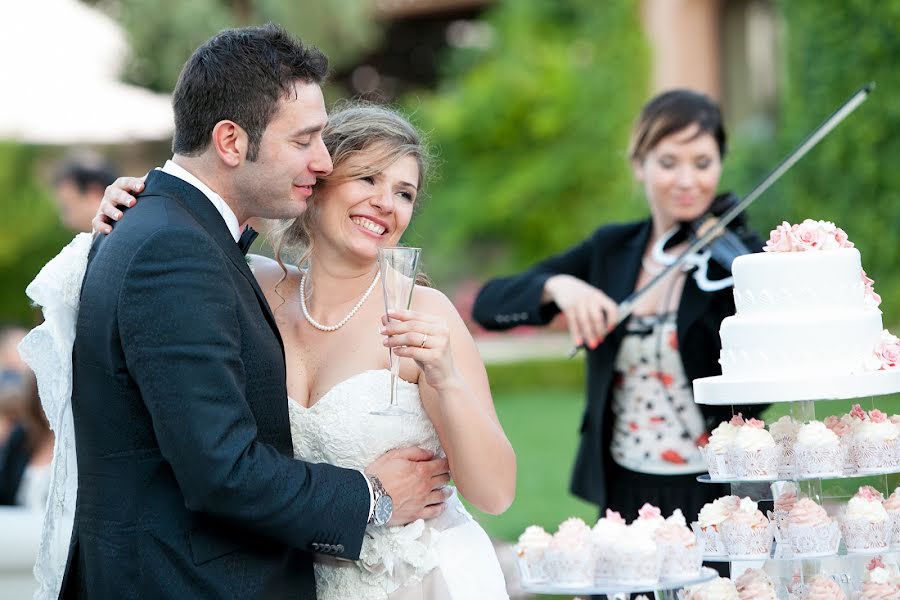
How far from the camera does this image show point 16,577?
5.41 metres

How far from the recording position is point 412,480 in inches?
124

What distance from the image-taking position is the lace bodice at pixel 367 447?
3195 millimetres

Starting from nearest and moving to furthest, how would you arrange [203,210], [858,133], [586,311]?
[203,210] < [586,311] < [858,133]

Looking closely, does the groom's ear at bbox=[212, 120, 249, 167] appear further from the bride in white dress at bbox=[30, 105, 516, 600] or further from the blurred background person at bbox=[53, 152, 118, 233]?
the blurred background person at bbox=[53, 152, 118, 233]

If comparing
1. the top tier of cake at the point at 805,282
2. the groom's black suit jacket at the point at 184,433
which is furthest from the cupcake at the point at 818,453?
the groom's black suit jacket at the point at 184,433

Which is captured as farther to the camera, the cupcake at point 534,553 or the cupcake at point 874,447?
the cupcake at point 874,447

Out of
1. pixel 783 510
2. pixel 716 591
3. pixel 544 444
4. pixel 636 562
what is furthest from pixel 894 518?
pixel 544 444

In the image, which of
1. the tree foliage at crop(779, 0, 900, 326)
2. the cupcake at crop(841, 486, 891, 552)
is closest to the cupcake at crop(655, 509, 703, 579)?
the cupcake at crop(841, 486, 891, 552)

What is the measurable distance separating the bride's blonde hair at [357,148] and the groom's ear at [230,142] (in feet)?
1.66

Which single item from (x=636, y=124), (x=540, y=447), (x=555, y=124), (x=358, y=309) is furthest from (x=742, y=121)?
(x=358, y=309)

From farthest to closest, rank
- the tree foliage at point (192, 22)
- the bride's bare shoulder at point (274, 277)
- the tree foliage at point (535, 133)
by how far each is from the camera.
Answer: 1. the tree foliage at point (192, 22)
2. the tree foliage at point (535, 133)
3. the bride's bare shoulder at point (274, 277)

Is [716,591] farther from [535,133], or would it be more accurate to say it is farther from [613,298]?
[535,133]

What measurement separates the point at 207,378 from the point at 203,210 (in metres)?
0.49

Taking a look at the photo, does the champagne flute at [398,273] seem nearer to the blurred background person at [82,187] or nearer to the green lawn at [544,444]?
the green lawn at [544,444]
